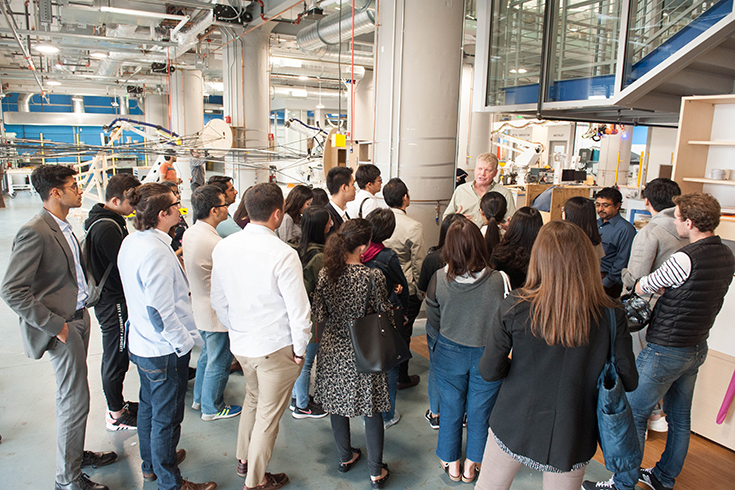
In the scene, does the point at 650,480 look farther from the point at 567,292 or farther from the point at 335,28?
the point at 335,28

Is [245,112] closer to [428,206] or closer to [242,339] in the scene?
[428,206]

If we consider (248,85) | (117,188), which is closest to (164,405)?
(117,188)

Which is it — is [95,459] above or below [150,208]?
below

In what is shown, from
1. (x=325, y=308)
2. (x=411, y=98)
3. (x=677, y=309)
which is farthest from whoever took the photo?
(x=411, y=98)

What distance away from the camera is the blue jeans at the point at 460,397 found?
222cm

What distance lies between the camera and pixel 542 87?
4297 millimetres

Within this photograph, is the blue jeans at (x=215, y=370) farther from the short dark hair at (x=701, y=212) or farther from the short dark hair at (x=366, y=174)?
the short dark hair at (x=701, y=212)

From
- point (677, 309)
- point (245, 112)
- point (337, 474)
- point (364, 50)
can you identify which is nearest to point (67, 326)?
point (337, 474)

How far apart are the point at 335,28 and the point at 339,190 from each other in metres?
5.28

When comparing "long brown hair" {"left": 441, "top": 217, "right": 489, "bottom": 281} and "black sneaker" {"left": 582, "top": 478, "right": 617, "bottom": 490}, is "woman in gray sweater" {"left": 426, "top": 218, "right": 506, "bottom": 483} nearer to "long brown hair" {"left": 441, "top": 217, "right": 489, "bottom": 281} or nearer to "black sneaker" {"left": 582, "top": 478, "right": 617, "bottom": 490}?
"long brown hair" {"left": 441, "top": 217, "right": 489, "bottom": 281}

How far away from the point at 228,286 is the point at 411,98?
9.33ft

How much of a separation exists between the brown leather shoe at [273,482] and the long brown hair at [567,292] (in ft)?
5.18

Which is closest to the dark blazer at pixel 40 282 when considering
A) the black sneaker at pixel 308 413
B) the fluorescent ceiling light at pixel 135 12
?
the black sneaker at pixel 308 413

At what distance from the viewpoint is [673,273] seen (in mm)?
2104
